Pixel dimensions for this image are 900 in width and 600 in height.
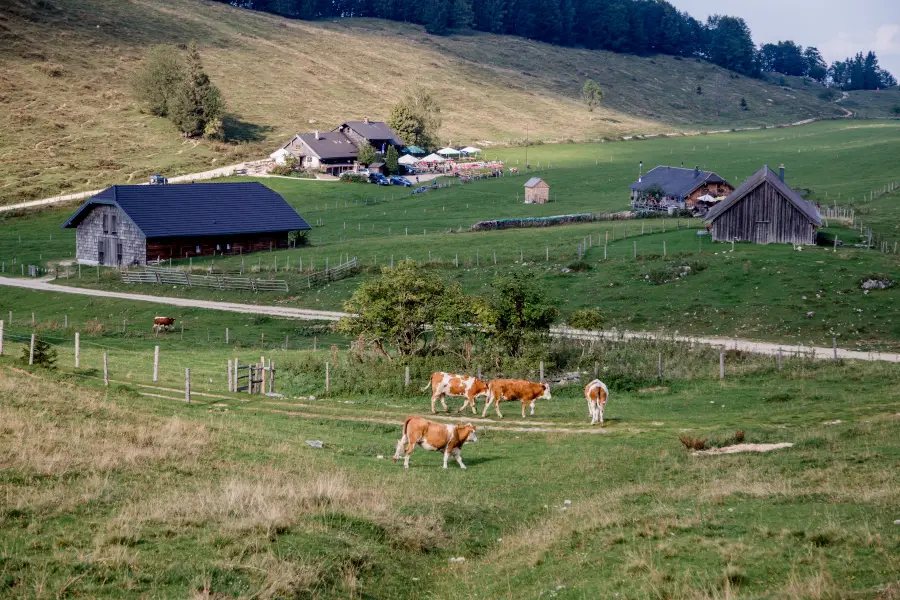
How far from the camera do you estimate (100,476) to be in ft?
63.0

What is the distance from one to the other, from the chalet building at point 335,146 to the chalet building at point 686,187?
141 feet

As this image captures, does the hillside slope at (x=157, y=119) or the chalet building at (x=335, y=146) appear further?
the chalet building at (x=335, y=146)

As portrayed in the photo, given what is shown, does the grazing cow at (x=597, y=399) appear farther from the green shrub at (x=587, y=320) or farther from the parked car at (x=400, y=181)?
the parked car at (x=400, y=181)

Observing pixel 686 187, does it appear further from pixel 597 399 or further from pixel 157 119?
pixel 157 119

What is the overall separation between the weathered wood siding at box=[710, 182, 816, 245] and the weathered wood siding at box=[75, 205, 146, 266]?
45177mm

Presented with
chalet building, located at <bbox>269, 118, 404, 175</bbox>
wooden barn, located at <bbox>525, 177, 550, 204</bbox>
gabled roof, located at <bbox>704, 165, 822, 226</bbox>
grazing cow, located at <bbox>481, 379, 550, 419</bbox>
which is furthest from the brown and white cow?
chalet building, located at <bbox>269, 118, 404, 175</bbox>

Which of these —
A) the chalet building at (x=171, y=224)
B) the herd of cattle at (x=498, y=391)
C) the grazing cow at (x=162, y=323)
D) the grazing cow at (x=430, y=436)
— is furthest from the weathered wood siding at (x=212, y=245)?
the grazing cow at (x=430, y=436)

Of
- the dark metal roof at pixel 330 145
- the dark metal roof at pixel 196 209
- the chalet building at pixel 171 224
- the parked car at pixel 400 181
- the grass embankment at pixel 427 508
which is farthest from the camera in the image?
the dark metal roof at pixel 330 145

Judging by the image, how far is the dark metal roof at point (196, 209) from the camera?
78.8 m

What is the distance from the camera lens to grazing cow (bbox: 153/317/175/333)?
175 feet

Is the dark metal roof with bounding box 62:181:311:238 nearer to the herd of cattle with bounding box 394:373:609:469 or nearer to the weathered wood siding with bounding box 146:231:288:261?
the weathered wood siding with bounding box 146:231:288:261

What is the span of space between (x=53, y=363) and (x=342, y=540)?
2243 centimetres

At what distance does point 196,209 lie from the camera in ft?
269

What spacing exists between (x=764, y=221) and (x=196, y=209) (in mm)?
46067
